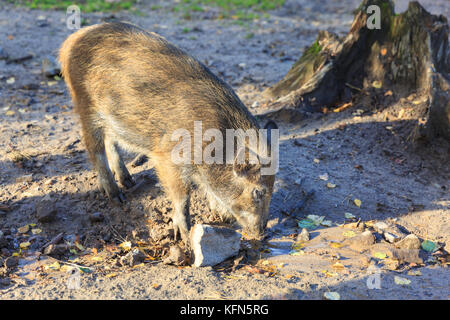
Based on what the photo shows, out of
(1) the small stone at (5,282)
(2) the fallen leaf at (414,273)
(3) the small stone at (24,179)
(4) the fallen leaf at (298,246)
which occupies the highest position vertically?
(3) the small stone at (24,179)

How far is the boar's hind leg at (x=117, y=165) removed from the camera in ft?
15.7

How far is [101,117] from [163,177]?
888mm

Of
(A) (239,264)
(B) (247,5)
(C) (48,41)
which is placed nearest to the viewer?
(A) (239,264)

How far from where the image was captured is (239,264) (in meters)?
3.70

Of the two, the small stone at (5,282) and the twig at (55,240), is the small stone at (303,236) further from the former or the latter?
the small stone at (5,282)

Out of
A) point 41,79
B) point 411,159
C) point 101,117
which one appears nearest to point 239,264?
point 101,117

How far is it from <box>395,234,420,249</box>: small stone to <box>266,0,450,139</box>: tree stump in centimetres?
202

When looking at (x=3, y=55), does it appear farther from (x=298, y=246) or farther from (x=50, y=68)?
(x=298, y=246)

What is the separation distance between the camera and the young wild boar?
3934mm

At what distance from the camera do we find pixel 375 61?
19.7ft

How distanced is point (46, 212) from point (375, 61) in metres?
4.31

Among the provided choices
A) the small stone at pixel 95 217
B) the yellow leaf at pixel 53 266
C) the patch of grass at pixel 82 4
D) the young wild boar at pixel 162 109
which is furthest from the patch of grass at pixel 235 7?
the yellow leaf at pixel 53 266

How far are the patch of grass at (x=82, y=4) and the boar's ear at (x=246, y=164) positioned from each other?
26.5 ft

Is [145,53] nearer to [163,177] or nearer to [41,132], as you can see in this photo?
[163,177]
